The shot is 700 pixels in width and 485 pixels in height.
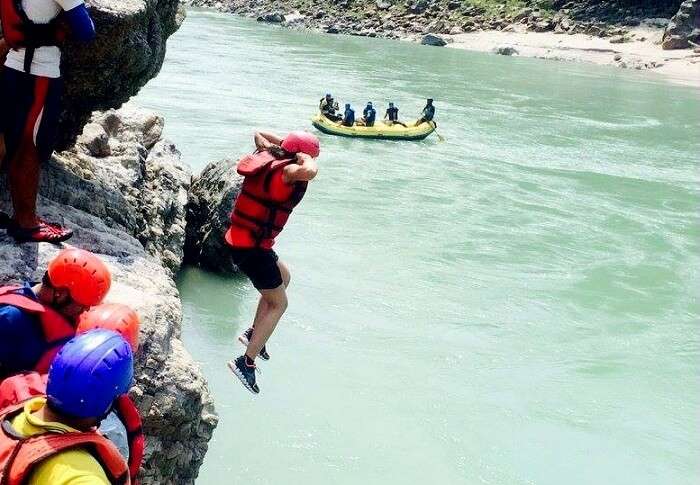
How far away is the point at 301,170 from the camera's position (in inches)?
209

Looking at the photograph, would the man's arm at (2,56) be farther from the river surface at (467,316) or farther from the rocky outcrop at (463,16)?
the rocky outcrop at (463,16)

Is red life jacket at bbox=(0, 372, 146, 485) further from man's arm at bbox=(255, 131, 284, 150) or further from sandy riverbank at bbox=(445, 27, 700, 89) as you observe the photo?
sandy riverbank at bbox=(445, 27, 700, 89)

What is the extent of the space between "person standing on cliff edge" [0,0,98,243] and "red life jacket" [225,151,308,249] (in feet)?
3.78

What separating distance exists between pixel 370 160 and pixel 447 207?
458cm

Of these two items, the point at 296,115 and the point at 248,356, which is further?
the point at 296,115

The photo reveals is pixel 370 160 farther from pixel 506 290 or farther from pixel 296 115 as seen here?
pixel 506 290

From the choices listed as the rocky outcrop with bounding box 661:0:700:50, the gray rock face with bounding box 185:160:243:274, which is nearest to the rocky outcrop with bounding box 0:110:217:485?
the gray rock face with bounding box 185:160:243:274

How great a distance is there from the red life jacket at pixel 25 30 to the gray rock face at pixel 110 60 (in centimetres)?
116

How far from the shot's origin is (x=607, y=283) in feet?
43.1

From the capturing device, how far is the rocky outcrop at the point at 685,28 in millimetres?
48688

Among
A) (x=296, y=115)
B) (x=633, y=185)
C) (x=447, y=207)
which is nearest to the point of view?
(x=447, y=207)

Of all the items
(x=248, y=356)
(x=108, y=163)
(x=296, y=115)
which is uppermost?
(x=108, y=163)

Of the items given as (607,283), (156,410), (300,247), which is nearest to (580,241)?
(607,283)

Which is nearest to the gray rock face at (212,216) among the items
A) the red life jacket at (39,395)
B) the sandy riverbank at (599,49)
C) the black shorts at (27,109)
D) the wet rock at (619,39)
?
the black shorts at (27,109)
